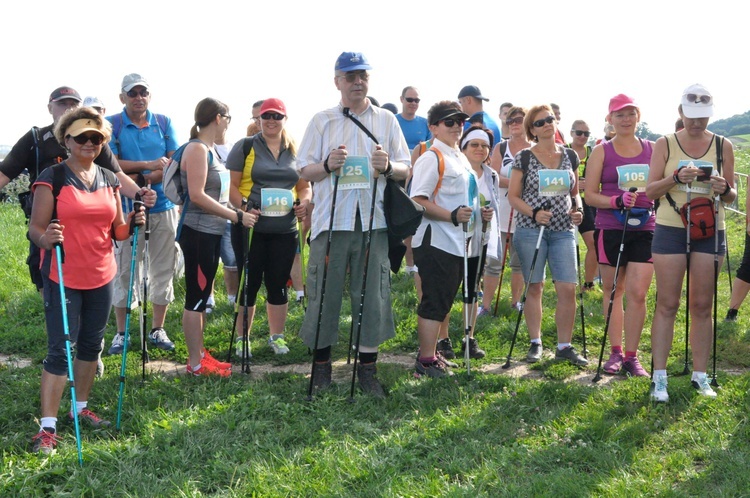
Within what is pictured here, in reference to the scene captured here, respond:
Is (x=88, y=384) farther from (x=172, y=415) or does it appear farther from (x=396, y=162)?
(x=396, y=162)

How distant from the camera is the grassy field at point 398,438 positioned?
4.55 m

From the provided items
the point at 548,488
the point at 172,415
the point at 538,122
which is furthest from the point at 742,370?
the point at 172,415

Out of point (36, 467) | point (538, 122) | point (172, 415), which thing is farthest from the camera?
point (538, 122)

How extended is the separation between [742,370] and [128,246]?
20.0 feet

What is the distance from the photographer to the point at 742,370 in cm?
702

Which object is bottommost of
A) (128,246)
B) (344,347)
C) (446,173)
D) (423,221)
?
(344,347)

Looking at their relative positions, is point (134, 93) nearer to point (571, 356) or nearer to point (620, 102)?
point (620, 102)

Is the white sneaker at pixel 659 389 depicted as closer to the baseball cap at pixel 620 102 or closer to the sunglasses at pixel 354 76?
the baseball cap at pixel 620 102

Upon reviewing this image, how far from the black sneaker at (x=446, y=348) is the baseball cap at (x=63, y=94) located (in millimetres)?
4053

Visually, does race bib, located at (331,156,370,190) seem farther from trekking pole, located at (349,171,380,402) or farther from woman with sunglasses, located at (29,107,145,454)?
woman with sunglasses, located at (29,107,145,454)

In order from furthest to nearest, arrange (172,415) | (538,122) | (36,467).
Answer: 1. (538,122)
2. (172,415)
3. (36,467)

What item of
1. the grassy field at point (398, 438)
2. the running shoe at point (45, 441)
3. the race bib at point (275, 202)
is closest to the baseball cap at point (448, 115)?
the race bib at point (275, 202)

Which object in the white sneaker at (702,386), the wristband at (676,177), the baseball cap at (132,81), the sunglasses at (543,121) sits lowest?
the white sneaker at (702,386)

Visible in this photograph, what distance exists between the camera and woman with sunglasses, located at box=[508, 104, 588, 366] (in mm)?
7086
